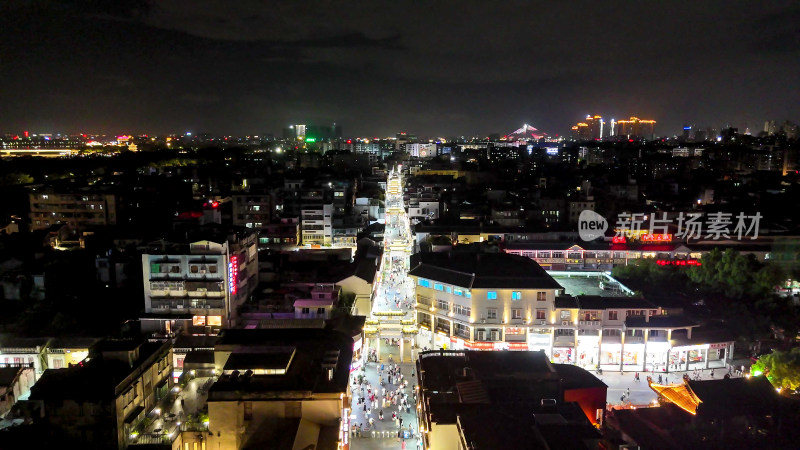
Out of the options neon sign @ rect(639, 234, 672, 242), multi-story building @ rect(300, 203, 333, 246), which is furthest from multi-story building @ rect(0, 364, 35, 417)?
neon sign @ rect(639, 234, 672, 242)

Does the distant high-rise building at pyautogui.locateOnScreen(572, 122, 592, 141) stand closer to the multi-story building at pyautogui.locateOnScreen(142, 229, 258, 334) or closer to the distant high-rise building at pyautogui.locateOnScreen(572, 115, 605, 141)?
the distant high-rise building at pyautogui.locateOnScreen(572, 115, 605, 141)

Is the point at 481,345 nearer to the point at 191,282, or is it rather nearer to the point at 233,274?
the point at 233,274

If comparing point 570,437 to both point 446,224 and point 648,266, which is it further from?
point 446,224

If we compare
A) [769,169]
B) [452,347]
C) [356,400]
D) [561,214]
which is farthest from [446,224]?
[769,169]

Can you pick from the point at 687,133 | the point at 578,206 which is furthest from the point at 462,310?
the point at 687,133

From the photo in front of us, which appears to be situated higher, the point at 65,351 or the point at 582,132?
the point at 582,132
